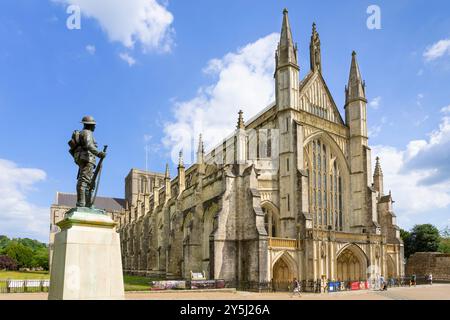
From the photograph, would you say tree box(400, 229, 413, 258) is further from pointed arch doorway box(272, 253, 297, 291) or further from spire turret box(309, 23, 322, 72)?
pointed arch doorway box(272, 253, 297, 291)

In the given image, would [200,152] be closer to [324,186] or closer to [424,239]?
[324,186]

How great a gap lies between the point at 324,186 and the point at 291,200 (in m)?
5.98

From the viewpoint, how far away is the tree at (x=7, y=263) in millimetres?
75000

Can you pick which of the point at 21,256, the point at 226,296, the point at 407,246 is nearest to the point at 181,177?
the point at 226,296

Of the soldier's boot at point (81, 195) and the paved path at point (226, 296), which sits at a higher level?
the soldier's boot at point (81, 195)

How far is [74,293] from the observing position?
784 centimetres

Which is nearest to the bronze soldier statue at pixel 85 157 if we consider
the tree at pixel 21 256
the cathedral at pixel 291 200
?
the cathedral at pixel 291 200

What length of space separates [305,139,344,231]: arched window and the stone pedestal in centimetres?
2872

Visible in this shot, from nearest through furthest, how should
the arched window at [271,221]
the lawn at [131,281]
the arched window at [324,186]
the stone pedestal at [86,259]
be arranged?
the stone pedestal at [86,259] → the lawn at [131,281] → the arched window at [271,221] → the arched window at [324,186]

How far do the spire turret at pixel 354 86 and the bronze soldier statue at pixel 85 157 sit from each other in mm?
35321

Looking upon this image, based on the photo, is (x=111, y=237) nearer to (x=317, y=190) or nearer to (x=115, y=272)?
(x=115, y=272)

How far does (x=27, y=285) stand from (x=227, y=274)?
13.5m

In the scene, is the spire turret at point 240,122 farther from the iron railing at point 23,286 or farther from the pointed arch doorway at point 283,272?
the iron railing at point 23,286
